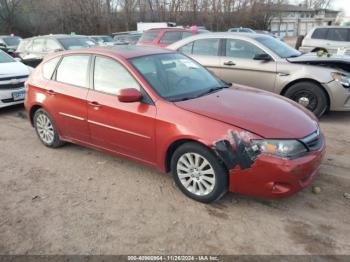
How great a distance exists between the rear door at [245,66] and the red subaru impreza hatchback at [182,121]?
8.07 feet

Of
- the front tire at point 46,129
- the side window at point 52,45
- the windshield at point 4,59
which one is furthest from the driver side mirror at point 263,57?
the side window at point 52,45

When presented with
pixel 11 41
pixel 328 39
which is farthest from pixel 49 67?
pixel 11 41

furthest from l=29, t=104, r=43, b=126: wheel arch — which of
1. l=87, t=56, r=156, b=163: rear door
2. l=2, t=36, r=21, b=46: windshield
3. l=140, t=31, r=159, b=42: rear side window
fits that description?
l=2, t=36, r=21, b=46: windshield

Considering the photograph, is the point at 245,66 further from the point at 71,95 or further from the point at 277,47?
the point at 71,95

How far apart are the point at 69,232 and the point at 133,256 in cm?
76

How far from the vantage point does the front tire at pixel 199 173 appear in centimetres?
361

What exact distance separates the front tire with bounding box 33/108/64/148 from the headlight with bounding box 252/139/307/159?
10.9 ft

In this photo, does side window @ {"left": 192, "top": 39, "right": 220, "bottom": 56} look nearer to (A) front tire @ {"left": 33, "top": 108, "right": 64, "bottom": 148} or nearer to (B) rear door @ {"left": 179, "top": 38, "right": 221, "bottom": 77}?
(B) rear door @ {"left": 179, "top": 38, "right": 221, "bottom": 77}

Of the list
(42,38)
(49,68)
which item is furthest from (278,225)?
(42,38)

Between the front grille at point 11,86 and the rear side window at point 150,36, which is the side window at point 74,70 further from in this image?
the rear side window at point 150,36

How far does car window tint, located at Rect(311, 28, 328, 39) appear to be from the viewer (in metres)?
12.6

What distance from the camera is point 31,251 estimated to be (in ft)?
10.5

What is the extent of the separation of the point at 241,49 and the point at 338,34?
22.6ft

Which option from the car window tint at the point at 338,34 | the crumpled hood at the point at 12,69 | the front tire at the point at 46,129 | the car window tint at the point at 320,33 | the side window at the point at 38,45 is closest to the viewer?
the front tire at the point at 46,129
